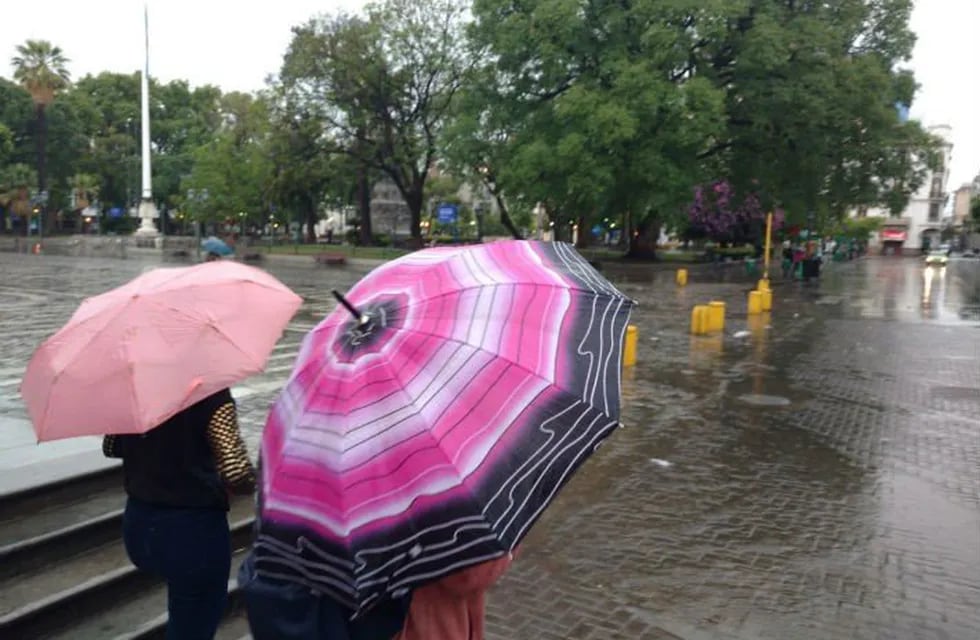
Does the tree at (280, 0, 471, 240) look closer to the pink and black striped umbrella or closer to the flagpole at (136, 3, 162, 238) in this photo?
the flagpole at (136, 3, 162, 238)

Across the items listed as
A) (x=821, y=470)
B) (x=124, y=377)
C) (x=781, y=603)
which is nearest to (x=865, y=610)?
(x=781, y=603)

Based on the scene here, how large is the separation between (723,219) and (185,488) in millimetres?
53144

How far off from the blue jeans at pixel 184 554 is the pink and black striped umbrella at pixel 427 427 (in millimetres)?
656

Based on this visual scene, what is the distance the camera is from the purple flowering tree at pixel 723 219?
44.3m

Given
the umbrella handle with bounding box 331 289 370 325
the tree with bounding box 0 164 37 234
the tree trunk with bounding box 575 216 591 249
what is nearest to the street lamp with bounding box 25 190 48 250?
the tree with bounding box 0 164 37 234

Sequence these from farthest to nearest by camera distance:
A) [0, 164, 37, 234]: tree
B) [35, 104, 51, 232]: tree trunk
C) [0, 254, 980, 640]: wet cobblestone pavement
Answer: [35, 104, 51, 232]: tree trunk < [0, 164, 37, 234]: tree < [0, 254, 980, 640]: wet cobblestone pavement

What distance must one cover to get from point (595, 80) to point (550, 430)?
30.4 metres

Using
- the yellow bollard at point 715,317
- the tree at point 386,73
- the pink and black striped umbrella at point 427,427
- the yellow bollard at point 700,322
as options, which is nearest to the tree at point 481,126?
the tree at point 386,73

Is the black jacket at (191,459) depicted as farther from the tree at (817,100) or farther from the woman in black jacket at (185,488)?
the tree at (817,100)

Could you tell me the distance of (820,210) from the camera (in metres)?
34.3

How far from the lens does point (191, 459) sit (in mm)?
2805

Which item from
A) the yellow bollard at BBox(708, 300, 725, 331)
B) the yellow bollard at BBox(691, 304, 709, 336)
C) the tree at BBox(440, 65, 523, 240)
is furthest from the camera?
the tree at BBox(440, 65, 523, 240)

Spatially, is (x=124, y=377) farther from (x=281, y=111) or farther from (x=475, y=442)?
(x=281, y=111)

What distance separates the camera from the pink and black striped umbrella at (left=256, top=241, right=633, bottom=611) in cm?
210
